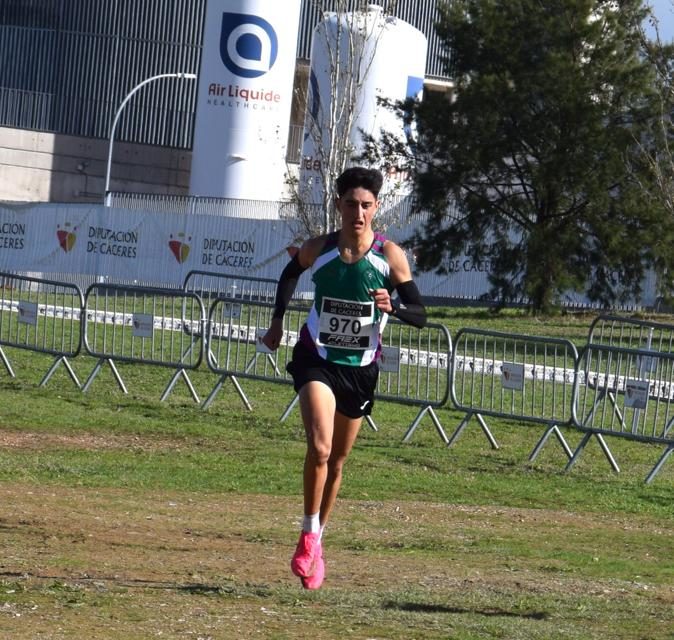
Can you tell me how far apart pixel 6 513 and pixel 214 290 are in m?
22.1

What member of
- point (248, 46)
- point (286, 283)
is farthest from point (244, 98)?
point (286, 283)

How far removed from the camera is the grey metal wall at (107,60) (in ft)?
203

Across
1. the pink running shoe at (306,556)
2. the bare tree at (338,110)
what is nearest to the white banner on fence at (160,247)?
the bare tree at (338,110)

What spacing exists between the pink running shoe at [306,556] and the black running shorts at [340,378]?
748mm

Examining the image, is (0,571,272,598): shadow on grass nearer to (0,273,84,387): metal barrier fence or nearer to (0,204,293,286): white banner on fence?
(0,273,84,387): metal barrier fence

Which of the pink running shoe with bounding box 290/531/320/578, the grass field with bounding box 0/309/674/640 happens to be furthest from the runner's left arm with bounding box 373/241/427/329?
the grass field with bounding box 0/309/674/640

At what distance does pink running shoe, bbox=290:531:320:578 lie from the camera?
7645 millimetres

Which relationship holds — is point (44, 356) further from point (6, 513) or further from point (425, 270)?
point (425, 270)

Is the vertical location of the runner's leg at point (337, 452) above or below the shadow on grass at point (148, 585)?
above

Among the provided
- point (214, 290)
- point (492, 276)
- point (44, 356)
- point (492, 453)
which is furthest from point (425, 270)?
point (492, 453)

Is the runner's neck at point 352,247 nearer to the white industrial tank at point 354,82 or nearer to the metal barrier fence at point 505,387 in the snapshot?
the metal barrier fence at point 505,387

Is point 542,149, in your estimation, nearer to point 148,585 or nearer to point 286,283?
point 286,283

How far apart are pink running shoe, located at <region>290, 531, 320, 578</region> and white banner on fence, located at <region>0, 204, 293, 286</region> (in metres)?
29.9

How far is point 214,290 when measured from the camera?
32.0 metres
